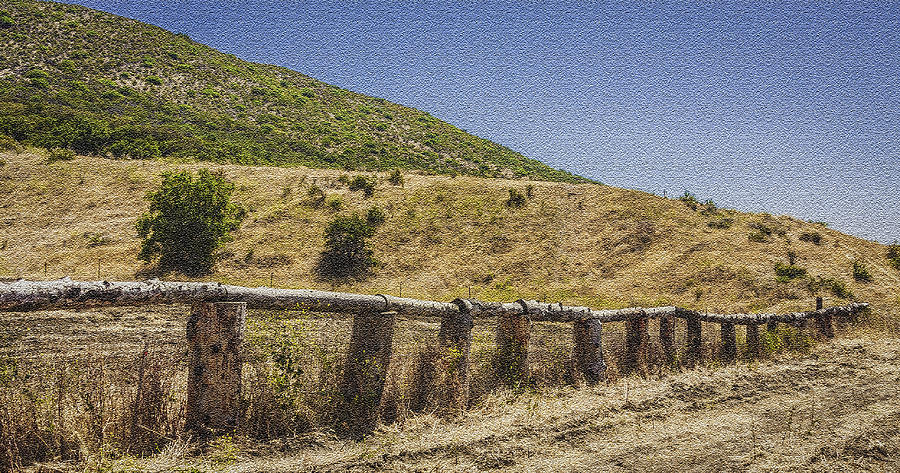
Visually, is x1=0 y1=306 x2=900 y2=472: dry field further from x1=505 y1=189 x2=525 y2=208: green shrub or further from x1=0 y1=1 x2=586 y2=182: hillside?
x1=0 y1=1 x2=586 y2=182: hillside

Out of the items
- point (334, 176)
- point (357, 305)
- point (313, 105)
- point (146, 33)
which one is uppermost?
point (146, 33)

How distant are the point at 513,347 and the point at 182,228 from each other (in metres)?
27.2

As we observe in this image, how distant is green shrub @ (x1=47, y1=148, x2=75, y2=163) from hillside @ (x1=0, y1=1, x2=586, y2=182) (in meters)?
2.27

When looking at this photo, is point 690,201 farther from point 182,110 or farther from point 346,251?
point 182,110

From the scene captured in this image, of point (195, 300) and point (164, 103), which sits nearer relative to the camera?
point (195, 300)

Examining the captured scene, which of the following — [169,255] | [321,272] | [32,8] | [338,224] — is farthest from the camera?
[32,8]

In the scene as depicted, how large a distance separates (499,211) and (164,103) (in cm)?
4664

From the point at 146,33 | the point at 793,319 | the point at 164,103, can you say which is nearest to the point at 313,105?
the point at 164,103

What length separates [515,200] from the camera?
42.8m

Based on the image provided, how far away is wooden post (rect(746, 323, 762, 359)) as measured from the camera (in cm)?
1238

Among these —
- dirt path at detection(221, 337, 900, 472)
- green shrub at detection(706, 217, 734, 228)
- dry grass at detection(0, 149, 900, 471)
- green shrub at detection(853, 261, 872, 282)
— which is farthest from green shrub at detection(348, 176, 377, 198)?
dirt path at detection(221, 337, 900, 472)

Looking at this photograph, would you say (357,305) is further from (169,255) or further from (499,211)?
(499,211)

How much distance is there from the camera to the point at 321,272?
32500mm

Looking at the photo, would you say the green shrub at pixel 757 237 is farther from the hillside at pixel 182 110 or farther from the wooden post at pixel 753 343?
the hillside at pixel 182 110
